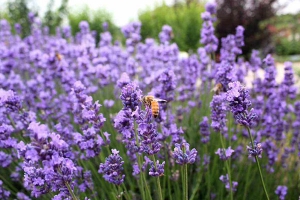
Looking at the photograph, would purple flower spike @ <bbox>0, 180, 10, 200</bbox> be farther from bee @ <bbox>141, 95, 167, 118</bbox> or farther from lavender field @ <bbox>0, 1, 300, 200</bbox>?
bee @ <bbox>141, 95, 167, 118</bbox>

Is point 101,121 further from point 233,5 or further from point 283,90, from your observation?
point 233,5

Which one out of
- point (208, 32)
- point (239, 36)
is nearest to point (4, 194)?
point (208, 32)

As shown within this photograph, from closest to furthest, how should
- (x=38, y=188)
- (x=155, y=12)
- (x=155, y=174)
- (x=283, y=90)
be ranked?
(x=155, y=174), (x=38, y=188), (x=283, y=90), (x=155, y=12)

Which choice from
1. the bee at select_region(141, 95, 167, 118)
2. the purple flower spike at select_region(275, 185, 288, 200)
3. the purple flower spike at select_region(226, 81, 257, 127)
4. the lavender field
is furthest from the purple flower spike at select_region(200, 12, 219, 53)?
the purple flower spike at select_region(226, 81, 257, 127)

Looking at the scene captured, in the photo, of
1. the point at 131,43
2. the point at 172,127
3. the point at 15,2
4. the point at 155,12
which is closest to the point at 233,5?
the point at 155,12

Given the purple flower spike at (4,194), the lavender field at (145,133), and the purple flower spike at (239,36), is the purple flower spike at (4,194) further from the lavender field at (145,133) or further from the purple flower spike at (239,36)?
the purple flower spike at (239,36)
